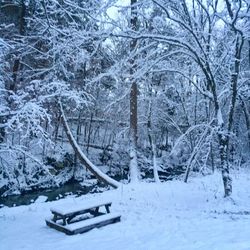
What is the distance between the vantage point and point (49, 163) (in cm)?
2500

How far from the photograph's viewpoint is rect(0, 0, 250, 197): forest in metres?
9.45

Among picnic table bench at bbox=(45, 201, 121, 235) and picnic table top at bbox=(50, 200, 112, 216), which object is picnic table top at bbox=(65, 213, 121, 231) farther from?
picnic table top at bbox=(50, 200, 112, 216)

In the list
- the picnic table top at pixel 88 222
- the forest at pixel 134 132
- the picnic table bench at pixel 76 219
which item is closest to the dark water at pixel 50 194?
the forest at pixel 134 132

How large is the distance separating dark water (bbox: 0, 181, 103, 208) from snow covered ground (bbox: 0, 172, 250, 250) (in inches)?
248

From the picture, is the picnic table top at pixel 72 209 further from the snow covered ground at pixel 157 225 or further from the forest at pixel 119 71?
the forest at pixel 119 71

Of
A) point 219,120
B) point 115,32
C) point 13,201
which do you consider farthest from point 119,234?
point 13,201

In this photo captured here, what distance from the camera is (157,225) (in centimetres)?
743

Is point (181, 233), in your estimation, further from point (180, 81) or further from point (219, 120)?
point (180, 81)

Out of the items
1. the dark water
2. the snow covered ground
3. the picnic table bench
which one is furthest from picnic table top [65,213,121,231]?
the dark water

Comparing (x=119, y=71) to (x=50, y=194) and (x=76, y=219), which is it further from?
(x=50, y=194)

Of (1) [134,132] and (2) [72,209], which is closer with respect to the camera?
(2) [72,209]

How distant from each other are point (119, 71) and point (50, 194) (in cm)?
993

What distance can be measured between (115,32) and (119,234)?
5.44 m

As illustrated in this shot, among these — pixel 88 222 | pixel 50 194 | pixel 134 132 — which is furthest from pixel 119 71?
pixel 50 194
